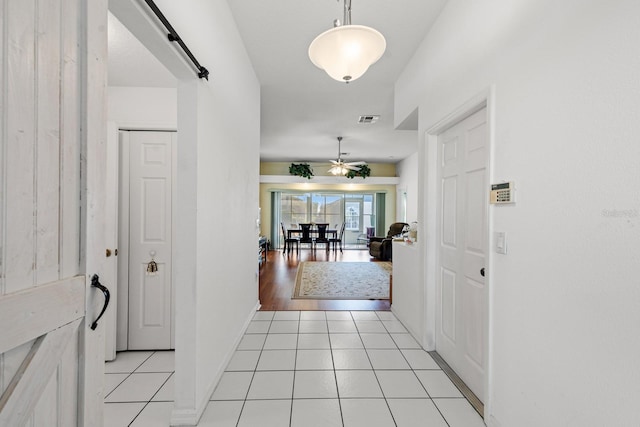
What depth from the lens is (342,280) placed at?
509 centimetres

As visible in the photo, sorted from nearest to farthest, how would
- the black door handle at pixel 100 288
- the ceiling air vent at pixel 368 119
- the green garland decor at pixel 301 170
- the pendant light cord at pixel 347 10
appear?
the black door handle at pixel 100 288
the pendant light cord at pixel 347 10
the ceiling air vent at pixel 368 119
the green garland decor at pixel 301 170

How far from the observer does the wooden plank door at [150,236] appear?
249cm

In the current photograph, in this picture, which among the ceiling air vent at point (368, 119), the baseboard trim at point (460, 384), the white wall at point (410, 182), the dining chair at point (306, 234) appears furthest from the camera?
the dining chair at point (306, 234)

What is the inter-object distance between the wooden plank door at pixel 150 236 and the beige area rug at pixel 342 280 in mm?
1956

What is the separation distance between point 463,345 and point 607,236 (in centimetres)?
141

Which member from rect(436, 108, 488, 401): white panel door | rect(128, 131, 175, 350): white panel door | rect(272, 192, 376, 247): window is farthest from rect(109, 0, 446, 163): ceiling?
rect(272, 192, 376, 247): window

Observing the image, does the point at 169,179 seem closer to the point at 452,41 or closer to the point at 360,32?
the point at 360,32

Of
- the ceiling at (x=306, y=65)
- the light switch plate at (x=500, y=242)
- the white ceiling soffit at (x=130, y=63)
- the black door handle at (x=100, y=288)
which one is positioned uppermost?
the ceiling at (x=306, y=65)

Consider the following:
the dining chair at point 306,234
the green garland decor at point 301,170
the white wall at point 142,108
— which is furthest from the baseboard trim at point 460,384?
the green garland decor at point 301,170

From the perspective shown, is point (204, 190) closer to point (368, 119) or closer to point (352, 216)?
point (368, 119)

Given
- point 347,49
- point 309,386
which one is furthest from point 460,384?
point 347,49

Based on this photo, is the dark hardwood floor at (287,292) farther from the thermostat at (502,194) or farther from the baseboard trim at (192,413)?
the thermostat at (502,194)

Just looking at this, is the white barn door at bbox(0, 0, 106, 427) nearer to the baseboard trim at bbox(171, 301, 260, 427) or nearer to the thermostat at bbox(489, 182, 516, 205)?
the baseboard trim at bbox(171, 301, 260, 427)

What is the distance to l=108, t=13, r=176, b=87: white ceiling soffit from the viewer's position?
188 cm
